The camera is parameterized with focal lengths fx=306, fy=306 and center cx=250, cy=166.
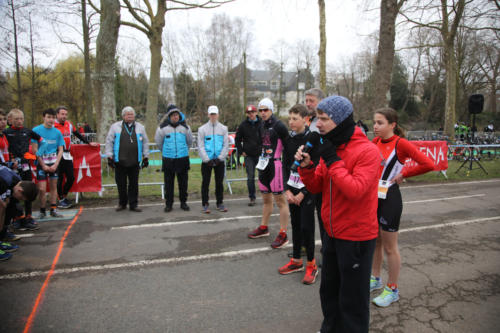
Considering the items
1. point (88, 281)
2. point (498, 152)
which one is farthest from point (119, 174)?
point (498, 152)

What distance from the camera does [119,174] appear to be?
679cm

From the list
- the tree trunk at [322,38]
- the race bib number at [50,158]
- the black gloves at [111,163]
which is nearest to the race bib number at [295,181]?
the black gloves at [111,163]

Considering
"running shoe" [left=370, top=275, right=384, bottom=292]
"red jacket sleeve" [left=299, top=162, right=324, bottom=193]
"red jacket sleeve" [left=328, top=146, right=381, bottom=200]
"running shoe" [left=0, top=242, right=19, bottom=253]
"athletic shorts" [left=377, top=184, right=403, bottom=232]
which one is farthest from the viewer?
"running shoe" [left=0, top=242, right=19, bottom=253]

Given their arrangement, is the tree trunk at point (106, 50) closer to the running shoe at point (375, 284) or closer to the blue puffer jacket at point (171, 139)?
the blue puffer jacket at point (171, 139)

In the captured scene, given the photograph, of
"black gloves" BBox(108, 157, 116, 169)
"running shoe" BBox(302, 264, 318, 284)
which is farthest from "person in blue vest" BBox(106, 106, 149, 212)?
"running shoe" BBox(302, 264, 318, 284)

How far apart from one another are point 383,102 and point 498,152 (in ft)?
39.7

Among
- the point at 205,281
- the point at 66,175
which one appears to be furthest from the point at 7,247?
the point at 205,281

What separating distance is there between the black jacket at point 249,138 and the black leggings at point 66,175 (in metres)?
3.76

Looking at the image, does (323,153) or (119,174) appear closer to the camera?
(323,153)

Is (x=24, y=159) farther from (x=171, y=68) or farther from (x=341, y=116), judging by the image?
(x=171, y=68)

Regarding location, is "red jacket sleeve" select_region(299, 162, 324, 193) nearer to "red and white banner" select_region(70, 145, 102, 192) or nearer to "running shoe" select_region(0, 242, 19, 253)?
"running shoe" select_region(0, 242, 19, 253)

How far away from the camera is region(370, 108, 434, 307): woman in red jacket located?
3.19m

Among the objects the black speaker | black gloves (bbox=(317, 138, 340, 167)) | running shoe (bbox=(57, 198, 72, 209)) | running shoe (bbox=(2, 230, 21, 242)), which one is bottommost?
running shoe (bbox=(2, 230, 21, 242))

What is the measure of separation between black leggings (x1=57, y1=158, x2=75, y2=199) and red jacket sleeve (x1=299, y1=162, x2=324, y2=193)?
6.17m
